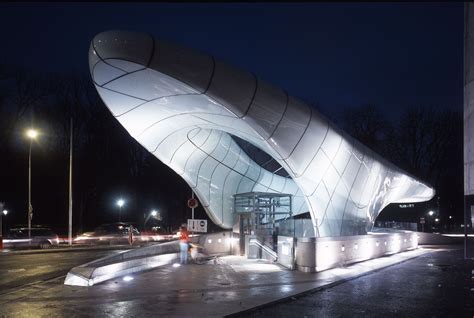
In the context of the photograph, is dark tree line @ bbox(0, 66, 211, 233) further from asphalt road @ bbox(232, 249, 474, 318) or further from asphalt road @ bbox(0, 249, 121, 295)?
asphalt road @ bbox(232, 249, 474, 318)

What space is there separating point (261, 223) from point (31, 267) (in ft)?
37.5

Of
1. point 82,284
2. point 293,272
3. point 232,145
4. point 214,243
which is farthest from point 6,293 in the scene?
point 232,145

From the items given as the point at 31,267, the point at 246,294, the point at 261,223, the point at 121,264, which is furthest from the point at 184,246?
the point at 246,294

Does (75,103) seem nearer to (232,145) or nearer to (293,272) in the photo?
(232,145)

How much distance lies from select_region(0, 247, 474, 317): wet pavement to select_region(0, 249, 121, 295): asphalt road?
961 mm

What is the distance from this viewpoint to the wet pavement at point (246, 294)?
10344 millimetres

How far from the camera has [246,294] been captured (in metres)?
12.2

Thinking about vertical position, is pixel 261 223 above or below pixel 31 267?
above

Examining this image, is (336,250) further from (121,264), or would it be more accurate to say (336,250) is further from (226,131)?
(121,264)

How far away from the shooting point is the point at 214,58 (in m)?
15.2

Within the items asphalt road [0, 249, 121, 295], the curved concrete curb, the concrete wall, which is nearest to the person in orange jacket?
the curved concrete curb

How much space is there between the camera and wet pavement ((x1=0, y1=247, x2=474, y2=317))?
1034cm

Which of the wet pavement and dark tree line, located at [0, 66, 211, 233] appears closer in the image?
the wet pavement

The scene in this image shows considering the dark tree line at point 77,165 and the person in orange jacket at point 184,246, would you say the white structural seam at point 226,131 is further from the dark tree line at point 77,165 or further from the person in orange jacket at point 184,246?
the dark tree line at point 77,165
